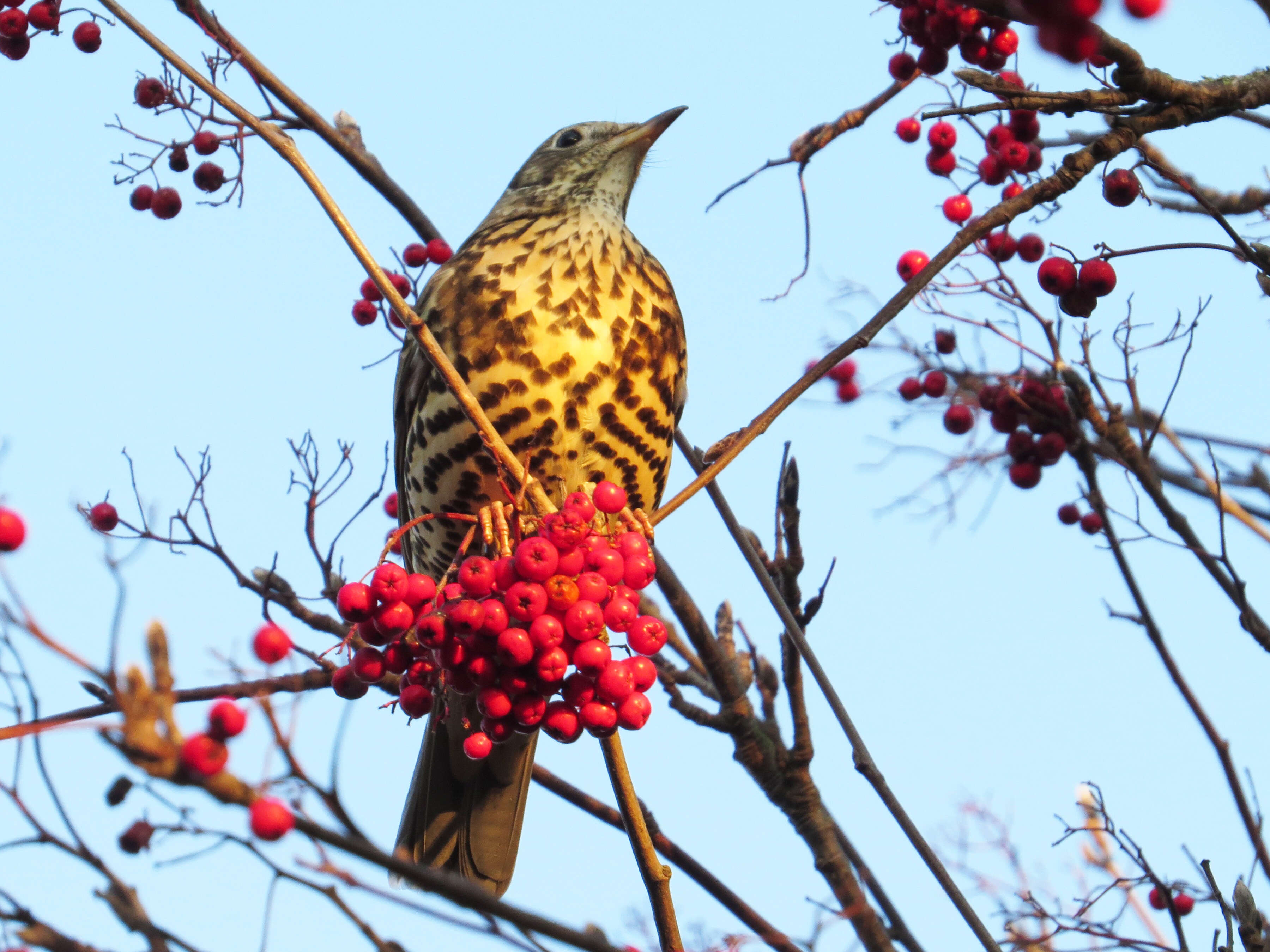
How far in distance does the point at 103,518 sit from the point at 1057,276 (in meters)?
2.53

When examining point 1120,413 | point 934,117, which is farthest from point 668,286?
point 934,117

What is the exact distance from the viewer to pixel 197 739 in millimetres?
1077

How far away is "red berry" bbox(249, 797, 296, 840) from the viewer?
1195 millimetres

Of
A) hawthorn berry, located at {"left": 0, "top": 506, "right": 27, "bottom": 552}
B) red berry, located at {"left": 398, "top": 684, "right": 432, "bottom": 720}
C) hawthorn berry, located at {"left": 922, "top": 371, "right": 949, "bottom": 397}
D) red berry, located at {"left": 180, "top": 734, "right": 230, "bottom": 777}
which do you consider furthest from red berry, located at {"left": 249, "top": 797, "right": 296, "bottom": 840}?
hawthorn berry, located at {"left": 922, "top": 371, "right": 949, "bottom": 397}

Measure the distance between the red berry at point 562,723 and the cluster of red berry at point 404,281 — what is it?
70.7 inches

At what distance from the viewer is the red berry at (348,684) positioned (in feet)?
7.51

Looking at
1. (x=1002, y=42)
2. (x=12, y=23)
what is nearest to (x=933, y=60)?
(x=1002, y=42)

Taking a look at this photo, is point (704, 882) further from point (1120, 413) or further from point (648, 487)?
point (1120, 413)

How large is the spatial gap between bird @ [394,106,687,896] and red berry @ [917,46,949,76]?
1.11 meters

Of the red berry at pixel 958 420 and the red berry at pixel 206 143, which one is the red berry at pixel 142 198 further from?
the red berry at pixel 958 420

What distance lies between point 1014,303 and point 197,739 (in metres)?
2.82

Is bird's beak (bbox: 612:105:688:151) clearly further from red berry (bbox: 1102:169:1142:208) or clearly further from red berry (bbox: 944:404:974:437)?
red berry (bbox: 1102:169:1142:208)

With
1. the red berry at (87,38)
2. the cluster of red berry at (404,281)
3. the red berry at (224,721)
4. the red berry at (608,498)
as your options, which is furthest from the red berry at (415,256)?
the red berry at (224,721)

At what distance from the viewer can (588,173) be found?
13.3 ft
